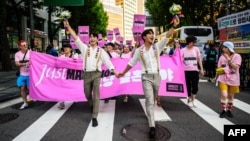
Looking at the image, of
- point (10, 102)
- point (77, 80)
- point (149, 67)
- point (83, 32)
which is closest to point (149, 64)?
A: point (149, 67)

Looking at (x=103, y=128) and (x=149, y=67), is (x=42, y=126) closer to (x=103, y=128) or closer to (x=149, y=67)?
(x=103, y=128)

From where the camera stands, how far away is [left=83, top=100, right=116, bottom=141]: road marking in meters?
5.59

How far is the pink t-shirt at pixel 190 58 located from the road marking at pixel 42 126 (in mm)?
3520

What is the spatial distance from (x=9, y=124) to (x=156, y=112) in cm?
353

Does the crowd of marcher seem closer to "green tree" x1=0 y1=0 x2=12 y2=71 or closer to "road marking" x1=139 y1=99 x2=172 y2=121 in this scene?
"road marking" x1=139 y1=99 x2=172 y2=121

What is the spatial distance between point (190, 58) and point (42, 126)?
13.8ft

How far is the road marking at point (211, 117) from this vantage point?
6309 mm

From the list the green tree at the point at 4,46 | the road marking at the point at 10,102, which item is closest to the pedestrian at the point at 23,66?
the road marking at the point at 10,102

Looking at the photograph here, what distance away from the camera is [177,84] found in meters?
8.23

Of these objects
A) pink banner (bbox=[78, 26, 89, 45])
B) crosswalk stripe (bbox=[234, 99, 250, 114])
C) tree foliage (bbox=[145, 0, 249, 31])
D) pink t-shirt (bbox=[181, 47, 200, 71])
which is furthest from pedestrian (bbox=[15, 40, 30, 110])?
tree foliage (bbox=[145, 0, 249, 31])

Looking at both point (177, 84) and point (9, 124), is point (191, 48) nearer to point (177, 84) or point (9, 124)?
point (177, 84)

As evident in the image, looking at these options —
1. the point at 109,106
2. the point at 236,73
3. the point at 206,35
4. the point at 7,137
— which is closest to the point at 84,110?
the point at 109,106

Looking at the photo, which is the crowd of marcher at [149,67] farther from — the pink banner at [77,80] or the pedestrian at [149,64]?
the pink banner at [77,80]

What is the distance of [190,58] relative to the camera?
812 centimetres
